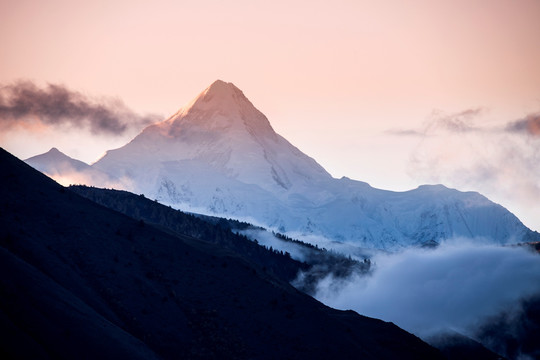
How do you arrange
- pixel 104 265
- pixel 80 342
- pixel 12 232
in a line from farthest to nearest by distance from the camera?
pixel 104 265 → pixel 12 232 → pixel 80 342

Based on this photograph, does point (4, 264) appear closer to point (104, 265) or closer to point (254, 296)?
point (104, 265)

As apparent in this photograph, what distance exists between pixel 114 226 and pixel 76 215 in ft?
36.4

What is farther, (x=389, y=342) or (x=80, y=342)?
(x=389, y=342)

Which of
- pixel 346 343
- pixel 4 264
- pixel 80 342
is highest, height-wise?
pixel 346 343

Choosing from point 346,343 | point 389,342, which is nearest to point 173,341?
point 346,343

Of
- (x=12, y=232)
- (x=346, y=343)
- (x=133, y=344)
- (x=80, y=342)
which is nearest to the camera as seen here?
(x=80, y=342)

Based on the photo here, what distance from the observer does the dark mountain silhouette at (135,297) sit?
9800 centimetres

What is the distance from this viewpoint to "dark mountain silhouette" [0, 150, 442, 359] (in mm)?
98000

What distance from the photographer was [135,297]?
130750 millimetres

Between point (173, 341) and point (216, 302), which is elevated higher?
point (216, 302)

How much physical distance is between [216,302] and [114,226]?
103ft

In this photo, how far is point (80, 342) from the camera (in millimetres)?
95125

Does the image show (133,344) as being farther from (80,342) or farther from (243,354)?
(243,354)

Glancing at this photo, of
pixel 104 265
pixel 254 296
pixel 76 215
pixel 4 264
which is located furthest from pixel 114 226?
pixel 4 264
